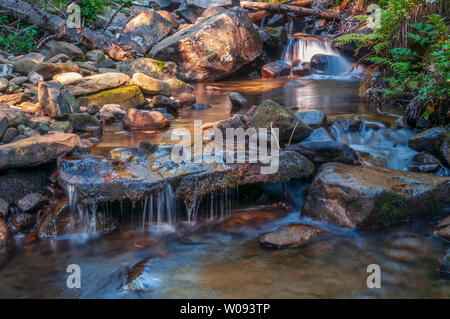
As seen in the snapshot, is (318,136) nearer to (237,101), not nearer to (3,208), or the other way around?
(237,101)

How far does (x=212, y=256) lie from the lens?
3715 millimetres

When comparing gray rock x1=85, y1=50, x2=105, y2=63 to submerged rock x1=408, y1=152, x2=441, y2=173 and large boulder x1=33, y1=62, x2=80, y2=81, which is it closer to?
large boulder x1=33, y1=62, x2=80, y2=81

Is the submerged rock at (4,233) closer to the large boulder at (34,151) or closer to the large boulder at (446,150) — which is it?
the large boulder at (34,151)

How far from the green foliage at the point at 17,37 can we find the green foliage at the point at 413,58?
873 centimetres

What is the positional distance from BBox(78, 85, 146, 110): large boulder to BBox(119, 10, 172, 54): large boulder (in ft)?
15.9

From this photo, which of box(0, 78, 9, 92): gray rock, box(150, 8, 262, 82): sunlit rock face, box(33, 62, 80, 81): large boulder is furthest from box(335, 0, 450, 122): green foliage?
box(0, 78, 9, 92): gray rock

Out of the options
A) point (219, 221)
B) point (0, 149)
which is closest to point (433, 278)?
point (219, 221)

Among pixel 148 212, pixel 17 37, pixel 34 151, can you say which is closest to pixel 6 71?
pixel 17 37

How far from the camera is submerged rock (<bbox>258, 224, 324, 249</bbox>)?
3.76m

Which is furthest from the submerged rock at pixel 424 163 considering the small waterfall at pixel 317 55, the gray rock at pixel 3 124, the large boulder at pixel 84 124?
the small waterfall at pixel 317 55

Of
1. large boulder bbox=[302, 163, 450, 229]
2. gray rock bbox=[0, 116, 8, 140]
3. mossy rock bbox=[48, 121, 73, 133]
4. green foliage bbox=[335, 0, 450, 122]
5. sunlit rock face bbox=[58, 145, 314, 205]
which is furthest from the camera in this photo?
mossy rock bbox=[48, 121, 73, 133]

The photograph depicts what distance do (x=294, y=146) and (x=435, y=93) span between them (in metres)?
2.27

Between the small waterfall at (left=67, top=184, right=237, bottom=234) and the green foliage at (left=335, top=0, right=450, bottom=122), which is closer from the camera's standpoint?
the small waterfall at (left=67, top=184, right=237, bottom=234)

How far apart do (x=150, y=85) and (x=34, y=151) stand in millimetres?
4045
